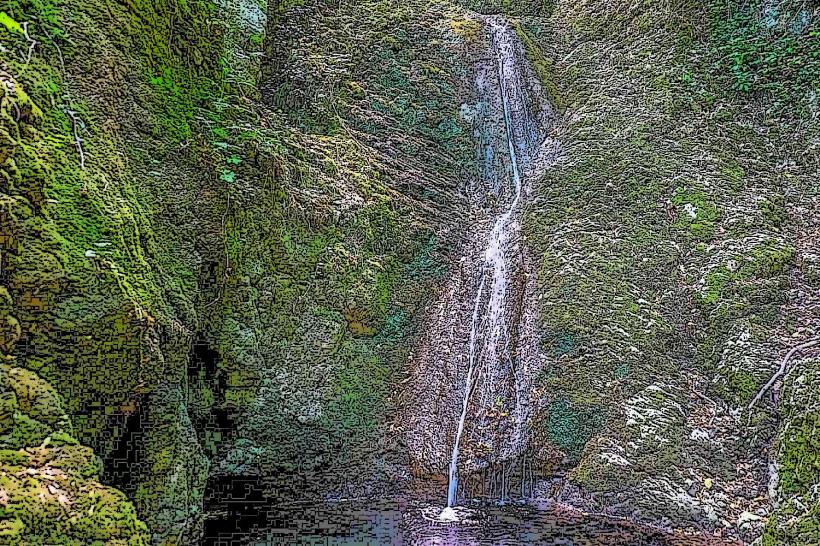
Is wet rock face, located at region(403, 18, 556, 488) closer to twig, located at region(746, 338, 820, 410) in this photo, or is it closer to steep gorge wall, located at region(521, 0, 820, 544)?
steep gorge wall, located at region(521, 0, 820, 544)

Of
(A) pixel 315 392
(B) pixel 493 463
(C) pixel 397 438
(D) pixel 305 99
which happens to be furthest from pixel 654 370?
(D) pixel 305 99

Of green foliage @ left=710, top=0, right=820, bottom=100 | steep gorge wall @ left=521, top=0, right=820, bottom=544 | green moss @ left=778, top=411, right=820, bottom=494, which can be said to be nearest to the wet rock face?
steep gorge wall @ left=521, top=0, right=820, bottom=544

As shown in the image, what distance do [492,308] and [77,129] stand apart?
550cm

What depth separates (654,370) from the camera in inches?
267

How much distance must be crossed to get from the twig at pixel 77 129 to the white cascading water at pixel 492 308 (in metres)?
5.14

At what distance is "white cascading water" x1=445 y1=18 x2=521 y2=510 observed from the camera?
23.7 feet

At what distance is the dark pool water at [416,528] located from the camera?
5.71 meters

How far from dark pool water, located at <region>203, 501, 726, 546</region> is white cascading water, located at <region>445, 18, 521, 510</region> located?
0.68 metres

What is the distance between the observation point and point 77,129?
15.3 ft

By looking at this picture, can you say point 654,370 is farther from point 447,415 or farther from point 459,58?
point 459,58

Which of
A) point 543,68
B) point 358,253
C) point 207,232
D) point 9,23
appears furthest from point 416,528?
point 543,68

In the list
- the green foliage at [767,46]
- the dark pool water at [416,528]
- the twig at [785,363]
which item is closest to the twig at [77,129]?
the dark pool water at [416,528]

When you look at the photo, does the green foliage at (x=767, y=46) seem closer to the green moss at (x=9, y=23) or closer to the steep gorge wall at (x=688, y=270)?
the steep gorge wall at (x=688, y=270)

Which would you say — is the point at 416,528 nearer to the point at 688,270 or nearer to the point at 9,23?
the point at 688,270
